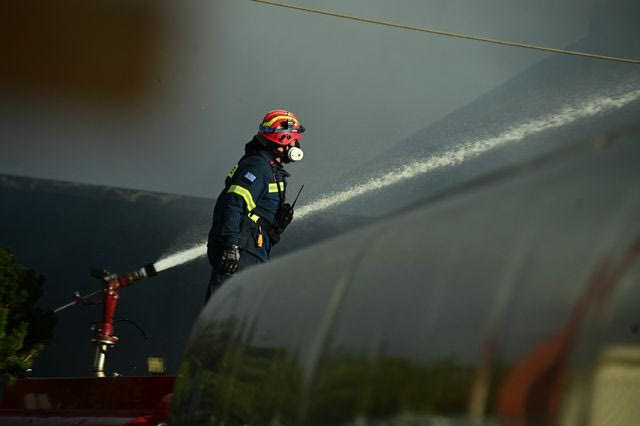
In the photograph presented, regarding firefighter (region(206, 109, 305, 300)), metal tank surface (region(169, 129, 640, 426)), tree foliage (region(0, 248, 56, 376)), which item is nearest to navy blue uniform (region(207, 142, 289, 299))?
firefighter (region(206, 109, 305, 300))

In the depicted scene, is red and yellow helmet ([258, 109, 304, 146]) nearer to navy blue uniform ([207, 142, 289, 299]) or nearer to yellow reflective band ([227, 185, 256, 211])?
navy blue uniform ([207, 142, 289, 299])

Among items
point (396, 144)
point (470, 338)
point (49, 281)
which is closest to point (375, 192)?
point (396, 144)

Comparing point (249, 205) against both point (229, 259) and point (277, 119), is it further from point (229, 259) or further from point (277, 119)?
point (277, 119)

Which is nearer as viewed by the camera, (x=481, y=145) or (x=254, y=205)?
(x=254, y=205)

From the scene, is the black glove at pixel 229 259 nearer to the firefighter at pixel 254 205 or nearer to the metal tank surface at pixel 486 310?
the firefighter at pixel 254 205

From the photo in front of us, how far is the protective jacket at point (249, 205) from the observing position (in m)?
5.25

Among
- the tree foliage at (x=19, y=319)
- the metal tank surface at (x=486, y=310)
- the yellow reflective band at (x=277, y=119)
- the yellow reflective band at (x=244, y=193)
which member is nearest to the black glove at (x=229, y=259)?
the yellow reflective band at (x=244, y=193)

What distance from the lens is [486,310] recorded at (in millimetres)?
1104

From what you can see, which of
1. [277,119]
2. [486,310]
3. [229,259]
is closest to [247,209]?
[229,259]

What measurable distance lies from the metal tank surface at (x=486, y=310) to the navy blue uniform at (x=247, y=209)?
349 centimetres

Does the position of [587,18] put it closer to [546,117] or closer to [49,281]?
[546,117]

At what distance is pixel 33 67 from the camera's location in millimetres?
9305

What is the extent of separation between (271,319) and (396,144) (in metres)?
8.09

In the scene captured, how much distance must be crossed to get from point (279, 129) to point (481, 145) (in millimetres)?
6127
